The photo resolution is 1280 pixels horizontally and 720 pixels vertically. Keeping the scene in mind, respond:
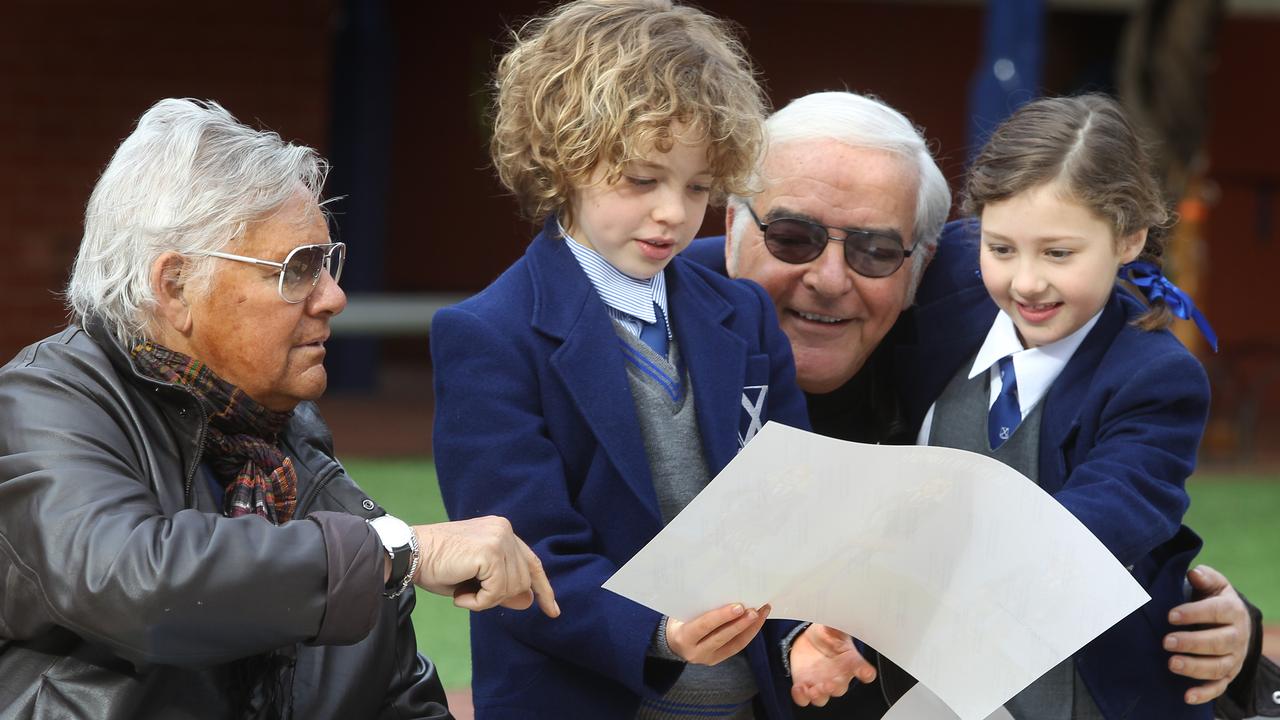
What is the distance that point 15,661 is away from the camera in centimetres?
184

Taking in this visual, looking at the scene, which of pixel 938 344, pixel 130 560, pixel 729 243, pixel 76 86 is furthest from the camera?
pixel 76 86

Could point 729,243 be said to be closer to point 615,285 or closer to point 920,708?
point 615,285

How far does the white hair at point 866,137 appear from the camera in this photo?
9.18ft

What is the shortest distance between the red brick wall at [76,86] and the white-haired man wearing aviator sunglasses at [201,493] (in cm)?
1015

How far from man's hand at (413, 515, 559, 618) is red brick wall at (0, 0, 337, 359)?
10.5m

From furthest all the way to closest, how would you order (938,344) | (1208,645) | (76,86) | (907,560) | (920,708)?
(76,86), (938,344), (1208,645), (920,708), (907,560)

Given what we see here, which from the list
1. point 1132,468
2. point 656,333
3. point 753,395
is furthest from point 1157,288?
point 656,333

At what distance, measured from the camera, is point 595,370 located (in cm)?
205

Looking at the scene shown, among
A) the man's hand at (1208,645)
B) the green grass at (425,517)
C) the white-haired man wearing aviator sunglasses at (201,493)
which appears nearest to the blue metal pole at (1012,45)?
the green grass at (425,517)

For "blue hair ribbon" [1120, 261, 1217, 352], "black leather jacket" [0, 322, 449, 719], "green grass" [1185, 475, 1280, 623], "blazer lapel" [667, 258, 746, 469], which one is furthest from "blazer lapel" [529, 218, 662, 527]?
"green grass" [1185, 475, 1280, 623]

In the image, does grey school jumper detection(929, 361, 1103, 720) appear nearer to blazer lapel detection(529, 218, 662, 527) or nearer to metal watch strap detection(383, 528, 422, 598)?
blazer lapel detection(529, 218, 662, 527)

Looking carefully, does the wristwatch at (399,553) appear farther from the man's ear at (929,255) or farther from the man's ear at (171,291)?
the man's ear at (929,255)

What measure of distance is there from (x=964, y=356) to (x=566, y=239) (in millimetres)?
844

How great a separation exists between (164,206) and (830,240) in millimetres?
1244
